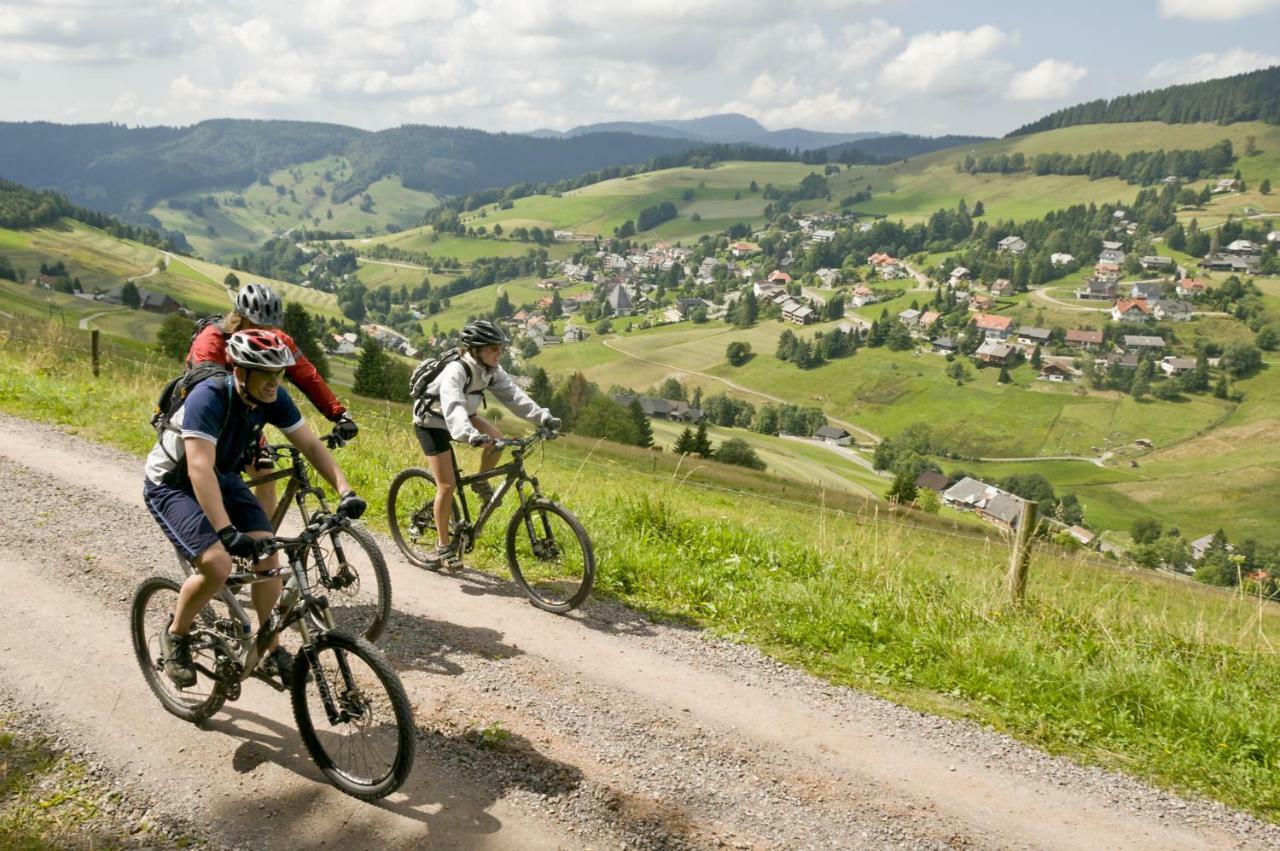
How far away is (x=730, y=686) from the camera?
7.23 meters

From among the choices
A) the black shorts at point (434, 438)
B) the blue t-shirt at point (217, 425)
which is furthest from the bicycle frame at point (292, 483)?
the black shorts at point (434, 438)

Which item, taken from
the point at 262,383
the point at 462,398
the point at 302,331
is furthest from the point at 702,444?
the point at 262,383

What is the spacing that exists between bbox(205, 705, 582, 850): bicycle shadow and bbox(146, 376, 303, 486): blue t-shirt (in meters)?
1.98

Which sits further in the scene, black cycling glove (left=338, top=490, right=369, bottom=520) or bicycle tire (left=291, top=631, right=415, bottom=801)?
black cycling glove (left=338, top=490, right=369, bottom=520)

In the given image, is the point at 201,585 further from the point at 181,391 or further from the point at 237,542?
the point at 181,391

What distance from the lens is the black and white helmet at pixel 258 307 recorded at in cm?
724

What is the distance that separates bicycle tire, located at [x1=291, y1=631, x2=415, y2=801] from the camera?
5074mm

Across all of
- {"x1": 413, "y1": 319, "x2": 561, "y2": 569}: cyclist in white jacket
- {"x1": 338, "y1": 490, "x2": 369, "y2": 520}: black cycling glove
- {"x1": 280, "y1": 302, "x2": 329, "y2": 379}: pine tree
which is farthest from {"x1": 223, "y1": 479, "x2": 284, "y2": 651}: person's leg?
{"x1": 280, "y1": 302, "x2": 329, "y2": 379}: pine tree

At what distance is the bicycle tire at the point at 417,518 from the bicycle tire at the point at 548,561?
0.88 m

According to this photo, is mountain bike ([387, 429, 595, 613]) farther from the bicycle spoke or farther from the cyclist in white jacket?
the bicycle spoke

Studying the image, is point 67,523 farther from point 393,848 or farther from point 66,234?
point 66,234

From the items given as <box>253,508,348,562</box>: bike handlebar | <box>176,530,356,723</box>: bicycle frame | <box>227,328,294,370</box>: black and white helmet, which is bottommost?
<box>176,530,356,723</box>: bicycle frame

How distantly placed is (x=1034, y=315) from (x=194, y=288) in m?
189

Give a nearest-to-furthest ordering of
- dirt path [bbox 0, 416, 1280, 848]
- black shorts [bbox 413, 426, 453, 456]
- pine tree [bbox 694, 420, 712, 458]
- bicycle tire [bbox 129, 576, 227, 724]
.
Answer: dirt path [bbox 0, 416, 1280, 848] < bicycle tire [bbox 129, 576, 227, 724] < black shorts [bbox 413, 426, 453, 456] < pine tree [bbox 694, 420, 712, 458]
